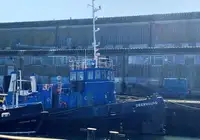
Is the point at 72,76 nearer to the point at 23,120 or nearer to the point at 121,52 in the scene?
the point at 23,120

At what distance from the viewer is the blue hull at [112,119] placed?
16.8 metres

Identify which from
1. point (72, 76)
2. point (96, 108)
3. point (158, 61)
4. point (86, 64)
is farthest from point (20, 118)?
point (158, 61)

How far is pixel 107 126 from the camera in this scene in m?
17.2

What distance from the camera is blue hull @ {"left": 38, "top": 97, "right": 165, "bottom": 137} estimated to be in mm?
16844

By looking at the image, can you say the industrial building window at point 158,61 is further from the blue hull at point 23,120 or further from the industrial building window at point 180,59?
the blue hull at point 23,120

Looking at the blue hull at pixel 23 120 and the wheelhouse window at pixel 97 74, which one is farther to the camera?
the wheelhouse window at pixel 97 74

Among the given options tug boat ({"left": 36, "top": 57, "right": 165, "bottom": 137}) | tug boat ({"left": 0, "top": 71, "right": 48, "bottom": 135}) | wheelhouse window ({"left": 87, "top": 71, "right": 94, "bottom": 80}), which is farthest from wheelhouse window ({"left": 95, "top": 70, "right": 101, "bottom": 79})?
tug boat ({"left": 0, "top": 71, "right": 48, "bottom": 135})

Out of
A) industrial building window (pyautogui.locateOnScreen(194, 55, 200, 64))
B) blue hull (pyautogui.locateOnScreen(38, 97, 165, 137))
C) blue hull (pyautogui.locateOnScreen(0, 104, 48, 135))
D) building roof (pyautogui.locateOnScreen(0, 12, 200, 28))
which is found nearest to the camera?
blue hull (pyautogui.locateOnScreen(0, 104, 48, 135))

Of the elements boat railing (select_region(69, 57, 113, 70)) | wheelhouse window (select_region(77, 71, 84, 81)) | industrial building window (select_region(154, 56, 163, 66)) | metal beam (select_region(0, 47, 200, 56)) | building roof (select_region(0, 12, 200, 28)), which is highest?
building roof (select_region(0, 12, 200, 28))

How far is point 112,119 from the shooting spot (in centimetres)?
1720

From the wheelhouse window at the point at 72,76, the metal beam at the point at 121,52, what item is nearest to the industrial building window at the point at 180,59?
the metal beam at the point at 121,52

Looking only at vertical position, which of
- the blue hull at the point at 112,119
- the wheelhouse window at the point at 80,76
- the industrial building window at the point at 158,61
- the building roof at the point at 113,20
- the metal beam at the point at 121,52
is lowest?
the blue hull at the point at 112,119

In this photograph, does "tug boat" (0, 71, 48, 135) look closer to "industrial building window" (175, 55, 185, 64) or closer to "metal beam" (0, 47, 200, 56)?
"metal beam" (0, 47, 200, 56)

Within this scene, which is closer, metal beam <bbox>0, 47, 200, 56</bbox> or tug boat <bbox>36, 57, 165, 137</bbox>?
tug boat <bbox>36, 57, 165, 137</bbox>
